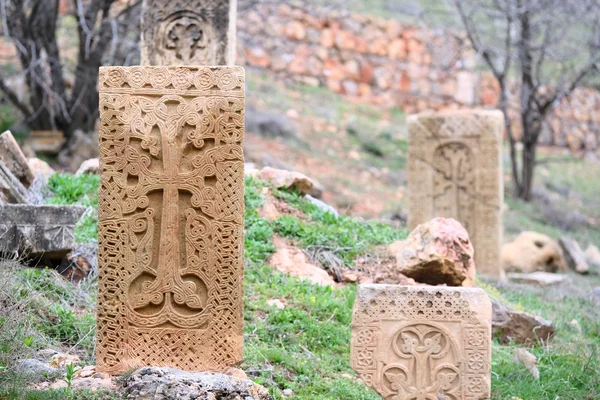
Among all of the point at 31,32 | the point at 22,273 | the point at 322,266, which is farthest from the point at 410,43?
the point at 22,273

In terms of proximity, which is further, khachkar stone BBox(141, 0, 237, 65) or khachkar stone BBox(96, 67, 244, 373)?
khachkar stone BBox(141, 0, 237, 65)

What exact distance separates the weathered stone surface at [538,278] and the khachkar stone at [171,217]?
5.51m

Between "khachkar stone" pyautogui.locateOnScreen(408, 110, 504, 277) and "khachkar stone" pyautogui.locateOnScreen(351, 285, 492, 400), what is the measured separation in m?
4.64

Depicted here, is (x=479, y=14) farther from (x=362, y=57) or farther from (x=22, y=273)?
(x=22, y=273)

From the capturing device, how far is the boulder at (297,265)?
21.7 feet

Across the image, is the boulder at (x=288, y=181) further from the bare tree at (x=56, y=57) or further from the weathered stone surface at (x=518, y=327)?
the bare tree at (x=56, y=57)

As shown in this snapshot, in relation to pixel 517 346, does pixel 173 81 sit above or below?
above

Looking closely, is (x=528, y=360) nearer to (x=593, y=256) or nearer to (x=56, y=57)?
(x=593, y=256)

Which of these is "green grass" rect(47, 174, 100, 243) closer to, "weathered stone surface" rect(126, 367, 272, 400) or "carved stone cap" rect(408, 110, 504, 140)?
"weathered stone surface" rect(126, 367, 272, 400)

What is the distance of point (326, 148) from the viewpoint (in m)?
15.2

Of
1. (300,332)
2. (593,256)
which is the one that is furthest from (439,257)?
(593,256)

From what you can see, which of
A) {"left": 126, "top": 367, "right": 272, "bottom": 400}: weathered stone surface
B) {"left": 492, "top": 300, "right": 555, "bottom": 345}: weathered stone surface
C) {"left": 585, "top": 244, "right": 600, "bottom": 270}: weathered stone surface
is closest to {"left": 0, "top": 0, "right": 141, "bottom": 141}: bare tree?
{"left": 492, "top": 300, "right": 555, "bottom": 345}: weathered stone surface

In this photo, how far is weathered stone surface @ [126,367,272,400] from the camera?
4020 mm

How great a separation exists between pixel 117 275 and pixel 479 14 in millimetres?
19210
